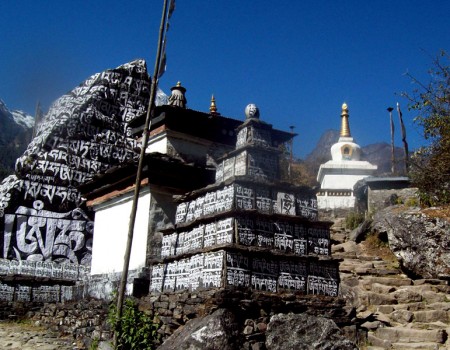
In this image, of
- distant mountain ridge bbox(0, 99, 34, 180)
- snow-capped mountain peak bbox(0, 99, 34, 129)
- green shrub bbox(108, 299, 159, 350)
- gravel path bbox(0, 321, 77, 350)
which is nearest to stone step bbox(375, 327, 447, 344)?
green shrub bbox(108, 299, 159, 350)

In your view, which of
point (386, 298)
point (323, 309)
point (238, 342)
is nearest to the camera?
point (238, 342)

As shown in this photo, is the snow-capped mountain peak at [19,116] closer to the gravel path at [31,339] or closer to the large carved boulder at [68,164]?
the large carved boulder at [68,164]

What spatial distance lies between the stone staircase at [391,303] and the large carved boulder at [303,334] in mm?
1286

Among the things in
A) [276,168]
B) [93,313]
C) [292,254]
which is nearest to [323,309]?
[292,254]

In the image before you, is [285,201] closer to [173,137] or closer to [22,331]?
[173,137]

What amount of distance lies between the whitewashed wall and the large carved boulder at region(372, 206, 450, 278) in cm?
752

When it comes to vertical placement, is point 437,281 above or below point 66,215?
below

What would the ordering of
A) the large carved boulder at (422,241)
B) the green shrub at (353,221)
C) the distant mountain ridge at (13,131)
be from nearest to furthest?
the large carved boulder at (422,241) → the green shrub at (353,221) → the distant mountain ridge at (13,131)

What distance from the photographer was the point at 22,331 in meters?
13.2

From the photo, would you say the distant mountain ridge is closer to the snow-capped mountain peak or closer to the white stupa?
the snow-capped mountain peak

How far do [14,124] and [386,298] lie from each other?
57181 millimetres

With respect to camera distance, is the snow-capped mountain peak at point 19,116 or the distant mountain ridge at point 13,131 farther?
the snow-capped mountain peak at point 19,116

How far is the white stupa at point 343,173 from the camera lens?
28500mm

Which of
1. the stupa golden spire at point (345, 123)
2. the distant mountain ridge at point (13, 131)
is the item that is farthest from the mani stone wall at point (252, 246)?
the distant mountain ridge at point (13, 131)
